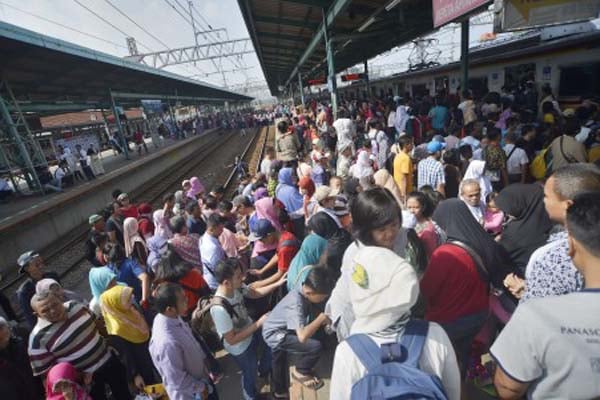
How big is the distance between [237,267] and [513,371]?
191cm

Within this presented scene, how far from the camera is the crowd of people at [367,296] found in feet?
4.08

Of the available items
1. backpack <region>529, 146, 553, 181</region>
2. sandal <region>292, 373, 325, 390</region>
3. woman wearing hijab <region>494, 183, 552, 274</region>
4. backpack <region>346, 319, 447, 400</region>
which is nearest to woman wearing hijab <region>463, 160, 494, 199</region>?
backpack <region>529, 146, 553, 181</region>

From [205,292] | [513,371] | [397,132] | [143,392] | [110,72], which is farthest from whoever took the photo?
[110,72]

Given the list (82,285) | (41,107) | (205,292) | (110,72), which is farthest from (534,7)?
(41,107)

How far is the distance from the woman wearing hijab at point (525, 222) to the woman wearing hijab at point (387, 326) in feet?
5.17

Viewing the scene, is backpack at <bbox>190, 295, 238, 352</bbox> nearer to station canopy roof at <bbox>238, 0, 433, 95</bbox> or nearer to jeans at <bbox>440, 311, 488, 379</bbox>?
jeans at <bbox>440, 311, 488, 379</bbox>

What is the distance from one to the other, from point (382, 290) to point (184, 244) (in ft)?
10.2

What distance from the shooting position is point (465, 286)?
2.14m

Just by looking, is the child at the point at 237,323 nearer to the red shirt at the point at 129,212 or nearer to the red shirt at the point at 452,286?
the red shirt at the point at 452,286

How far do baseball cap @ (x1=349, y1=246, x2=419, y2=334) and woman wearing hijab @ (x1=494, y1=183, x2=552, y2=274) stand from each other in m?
1.68

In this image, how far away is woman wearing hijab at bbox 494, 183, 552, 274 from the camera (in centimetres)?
243

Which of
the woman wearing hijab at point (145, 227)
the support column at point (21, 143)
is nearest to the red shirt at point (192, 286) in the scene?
the woman wearing hijab at point (145, 227)

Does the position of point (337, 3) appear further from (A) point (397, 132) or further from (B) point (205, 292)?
(B) point (205, 292)

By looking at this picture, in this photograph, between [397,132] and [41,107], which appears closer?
[397,132]
